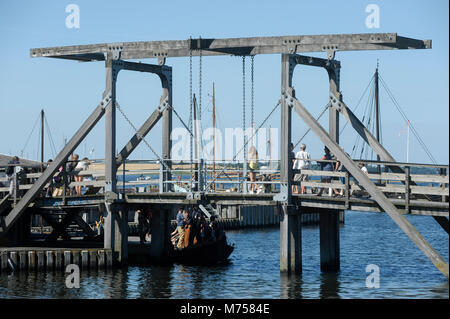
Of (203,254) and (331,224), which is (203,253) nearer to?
(203,254)

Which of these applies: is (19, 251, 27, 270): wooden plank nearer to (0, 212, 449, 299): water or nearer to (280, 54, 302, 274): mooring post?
(0, 212, 449, 299): water

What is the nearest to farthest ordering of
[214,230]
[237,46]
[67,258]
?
[237,46]
[67,258]
[214,230]

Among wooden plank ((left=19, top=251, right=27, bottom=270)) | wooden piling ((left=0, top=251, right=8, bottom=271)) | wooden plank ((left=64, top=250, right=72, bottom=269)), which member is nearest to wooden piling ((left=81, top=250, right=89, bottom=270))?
wooden plank ((left=64, top=250, right=72, bottom=269))

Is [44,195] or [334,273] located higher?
[44,195]

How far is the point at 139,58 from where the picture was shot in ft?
107

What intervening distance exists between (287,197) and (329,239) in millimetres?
3208

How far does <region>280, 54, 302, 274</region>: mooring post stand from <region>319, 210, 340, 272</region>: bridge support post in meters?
2.23

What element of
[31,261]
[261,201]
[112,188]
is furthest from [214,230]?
[31,261]

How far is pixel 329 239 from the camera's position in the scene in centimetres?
3166

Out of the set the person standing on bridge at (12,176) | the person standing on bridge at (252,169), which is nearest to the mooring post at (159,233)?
the person standing on bridge at (252,169)

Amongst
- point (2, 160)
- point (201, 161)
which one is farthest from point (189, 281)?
point (2, 160)
